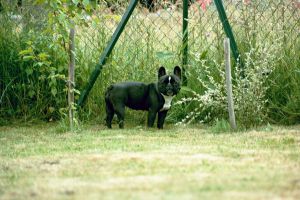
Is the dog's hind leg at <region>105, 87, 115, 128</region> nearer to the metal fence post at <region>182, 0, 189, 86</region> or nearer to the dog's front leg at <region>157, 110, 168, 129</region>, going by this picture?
the dog's front leg at <region>157, 110, 168, 129</region>

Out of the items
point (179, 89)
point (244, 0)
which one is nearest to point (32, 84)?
point (179, 89)

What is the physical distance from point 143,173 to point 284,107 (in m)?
3.13

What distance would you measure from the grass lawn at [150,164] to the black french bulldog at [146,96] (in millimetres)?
227

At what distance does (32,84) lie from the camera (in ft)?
24.6

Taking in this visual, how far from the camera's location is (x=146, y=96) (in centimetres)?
688

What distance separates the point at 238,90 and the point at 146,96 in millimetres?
950

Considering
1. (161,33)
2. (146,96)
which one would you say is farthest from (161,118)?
(161,33)

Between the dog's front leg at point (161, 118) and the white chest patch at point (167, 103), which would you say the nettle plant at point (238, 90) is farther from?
the dog's front leg at point (161, 118)

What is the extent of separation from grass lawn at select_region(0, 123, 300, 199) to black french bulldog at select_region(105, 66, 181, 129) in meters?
0.23

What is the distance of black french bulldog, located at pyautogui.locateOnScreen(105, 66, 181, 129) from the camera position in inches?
263

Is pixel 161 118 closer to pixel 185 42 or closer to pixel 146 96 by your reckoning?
pixel 146 96

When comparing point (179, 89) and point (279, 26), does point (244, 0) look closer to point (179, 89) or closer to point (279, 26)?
point (279, 26)

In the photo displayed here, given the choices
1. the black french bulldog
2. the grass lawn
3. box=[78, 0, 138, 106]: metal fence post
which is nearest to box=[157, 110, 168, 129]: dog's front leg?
the black french bulldog

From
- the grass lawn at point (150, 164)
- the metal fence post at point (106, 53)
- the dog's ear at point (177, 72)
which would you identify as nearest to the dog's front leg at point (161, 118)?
the grass lawn at point (150, 164)
